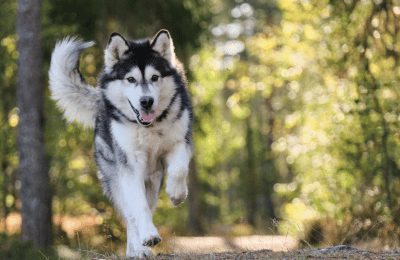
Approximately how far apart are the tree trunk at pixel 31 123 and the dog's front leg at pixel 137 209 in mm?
4949

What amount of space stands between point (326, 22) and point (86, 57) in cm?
612

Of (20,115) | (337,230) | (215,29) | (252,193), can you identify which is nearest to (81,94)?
(20,115)

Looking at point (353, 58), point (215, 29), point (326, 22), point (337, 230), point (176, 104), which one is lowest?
point (337, 230)

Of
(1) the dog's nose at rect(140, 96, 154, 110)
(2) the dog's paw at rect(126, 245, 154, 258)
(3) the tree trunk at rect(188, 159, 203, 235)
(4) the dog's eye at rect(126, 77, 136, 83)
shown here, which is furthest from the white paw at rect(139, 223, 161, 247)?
(3) the tree trunk at rect(188, 159, 203, 235)

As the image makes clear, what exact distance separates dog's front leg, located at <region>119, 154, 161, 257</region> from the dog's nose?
23.1 inches

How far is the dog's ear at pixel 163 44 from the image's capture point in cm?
431

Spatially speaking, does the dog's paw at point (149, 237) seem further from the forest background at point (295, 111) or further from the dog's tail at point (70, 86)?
the dog's tail at point (70, 86)

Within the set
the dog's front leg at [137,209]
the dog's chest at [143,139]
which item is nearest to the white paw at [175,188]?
the dog's front leg at [137,209]

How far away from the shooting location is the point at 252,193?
2816cm

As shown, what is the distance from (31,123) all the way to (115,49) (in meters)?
4.98

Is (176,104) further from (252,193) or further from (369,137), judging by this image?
(252,193)

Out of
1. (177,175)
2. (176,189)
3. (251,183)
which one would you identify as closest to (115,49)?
(177,175)

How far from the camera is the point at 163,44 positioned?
172 inches

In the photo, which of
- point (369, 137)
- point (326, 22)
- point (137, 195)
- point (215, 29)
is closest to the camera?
point (137, 195)
